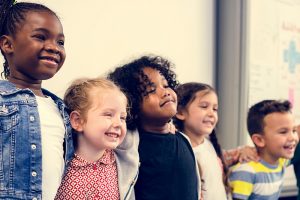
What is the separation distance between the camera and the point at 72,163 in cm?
117

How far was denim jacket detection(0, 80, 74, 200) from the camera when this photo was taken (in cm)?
101

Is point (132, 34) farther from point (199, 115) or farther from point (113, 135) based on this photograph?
point (113, 135)

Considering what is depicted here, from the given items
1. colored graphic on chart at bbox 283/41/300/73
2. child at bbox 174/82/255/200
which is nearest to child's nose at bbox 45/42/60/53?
child at bbox 174/82/255/200

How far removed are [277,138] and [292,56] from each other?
87cm

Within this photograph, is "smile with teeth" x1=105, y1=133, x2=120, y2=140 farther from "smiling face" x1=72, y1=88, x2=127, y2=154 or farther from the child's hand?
the child's hand

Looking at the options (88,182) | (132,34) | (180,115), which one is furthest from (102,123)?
(132,34)

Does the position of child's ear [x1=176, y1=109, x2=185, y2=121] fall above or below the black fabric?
above

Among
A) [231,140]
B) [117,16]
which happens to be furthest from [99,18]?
[231,140]

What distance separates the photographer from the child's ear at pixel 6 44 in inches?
43.7

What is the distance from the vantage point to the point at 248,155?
172 centimetres

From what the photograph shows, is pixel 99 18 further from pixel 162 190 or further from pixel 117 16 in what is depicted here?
pixel 162 190

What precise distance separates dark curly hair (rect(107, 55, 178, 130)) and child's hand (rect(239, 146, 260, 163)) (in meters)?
0.45

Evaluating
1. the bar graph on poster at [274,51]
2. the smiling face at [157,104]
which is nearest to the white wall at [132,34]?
the bar graph on poster at [274,51]

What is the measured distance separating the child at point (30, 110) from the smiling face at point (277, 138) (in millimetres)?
834
